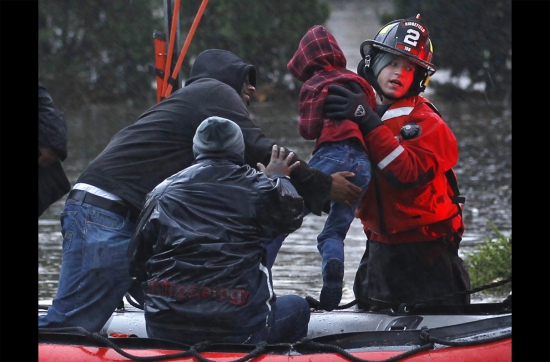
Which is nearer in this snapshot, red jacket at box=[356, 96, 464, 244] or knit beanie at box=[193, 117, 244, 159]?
knit beanie at box=[193, 117, 244, 159]

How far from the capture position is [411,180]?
5266 mm

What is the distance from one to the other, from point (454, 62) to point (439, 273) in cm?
1375

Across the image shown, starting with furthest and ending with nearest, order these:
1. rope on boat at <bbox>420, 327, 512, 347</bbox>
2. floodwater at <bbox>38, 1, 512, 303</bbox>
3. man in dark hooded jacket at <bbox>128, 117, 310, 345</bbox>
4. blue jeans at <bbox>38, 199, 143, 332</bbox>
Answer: floodwater at <bbox>38, 1, 512, 303</bbox>, blue jeans at <bbox>38, 199, 143, 332</bbox>, rope on boat at <bbox>420, 327, 512, 347</bbox>, man in dark hooded jacket at <bbox>128, 117, 310, 345</bbox>

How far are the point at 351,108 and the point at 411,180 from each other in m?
0.51

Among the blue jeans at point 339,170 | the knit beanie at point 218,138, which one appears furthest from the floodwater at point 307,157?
the knit beanie at point 218,138

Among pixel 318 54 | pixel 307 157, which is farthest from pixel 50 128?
pixel 307 157

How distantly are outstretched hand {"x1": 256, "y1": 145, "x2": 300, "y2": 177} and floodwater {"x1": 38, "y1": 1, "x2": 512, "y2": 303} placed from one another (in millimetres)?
2811

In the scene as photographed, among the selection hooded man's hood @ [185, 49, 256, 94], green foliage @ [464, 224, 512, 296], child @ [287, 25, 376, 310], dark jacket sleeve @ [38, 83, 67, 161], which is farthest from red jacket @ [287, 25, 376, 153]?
green foliage @ [464, 224, 512, 296]

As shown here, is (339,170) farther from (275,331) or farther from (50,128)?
(50,128)

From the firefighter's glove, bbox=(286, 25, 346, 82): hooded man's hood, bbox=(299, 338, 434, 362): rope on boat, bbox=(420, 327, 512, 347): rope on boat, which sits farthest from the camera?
bbox=(286, 25, 346, 82): hooded man's hood

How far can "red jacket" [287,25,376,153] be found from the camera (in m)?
5.27

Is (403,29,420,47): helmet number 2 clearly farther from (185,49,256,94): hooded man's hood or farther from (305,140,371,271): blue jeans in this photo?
(185,49,256,94): hooded man's hood

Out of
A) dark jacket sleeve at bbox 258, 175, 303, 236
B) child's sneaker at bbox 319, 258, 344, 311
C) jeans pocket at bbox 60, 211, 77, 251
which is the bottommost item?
child's sneaker at bbox 319, 258, 344, 311
